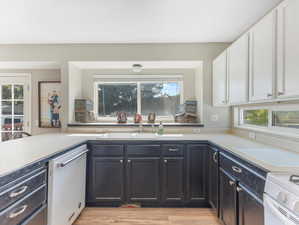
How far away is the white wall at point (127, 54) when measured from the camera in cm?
330

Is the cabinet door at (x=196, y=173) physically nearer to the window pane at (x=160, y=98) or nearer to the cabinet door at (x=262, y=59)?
the cabinet door at (x=262, y=59)

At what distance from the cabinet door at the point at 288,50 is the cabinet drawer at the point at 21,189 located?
1.94 m

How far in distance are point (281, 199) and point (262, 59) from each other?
1.24m

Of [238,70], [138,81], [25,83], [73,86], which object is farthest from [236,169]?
[25,83]

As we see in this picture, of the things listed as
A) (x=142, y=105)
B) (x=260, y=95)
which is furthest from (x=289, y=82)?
(x=142, y=105)

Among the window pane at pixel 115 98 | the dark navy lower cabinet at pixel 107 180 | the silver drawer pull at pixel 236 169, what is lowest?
the dark navy lower cabinet at pixel 107 180

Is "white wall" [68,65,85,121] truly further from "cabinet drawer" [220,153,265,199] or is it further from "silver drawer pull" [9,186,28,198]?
"cabinet drawer" [220,153,265,199]

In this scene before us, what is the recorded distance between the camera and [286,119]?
2.14 metres

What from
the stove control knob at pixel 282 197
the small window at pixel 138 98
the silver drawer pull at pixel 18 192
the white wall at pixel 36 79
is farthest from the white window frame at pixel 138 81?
the stove control knob at pixel 282 197

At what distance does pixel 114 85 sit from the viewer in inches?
154

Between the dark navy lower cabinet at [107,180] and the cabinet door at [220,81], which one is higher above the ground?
the cabinet door at [220,81]

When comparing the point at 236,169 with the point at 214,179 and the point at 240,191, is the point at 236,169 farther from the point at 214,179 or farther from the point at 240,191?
the point at 214,179

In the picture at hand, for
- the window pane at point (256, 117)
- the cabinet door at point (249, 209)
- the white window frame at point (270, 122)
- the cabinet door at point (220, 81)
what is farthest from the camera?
the cabinet door at point (220, 81)

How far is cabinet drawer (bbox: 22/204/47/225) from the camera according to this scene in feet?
4.70
